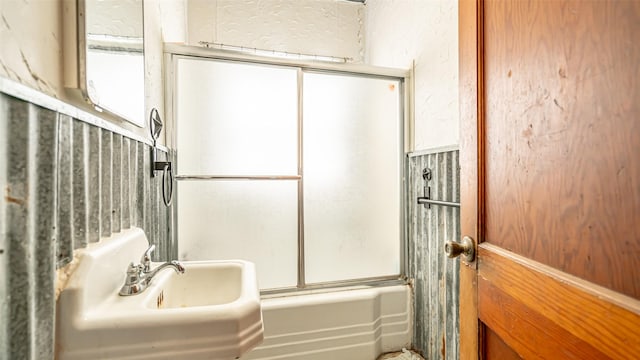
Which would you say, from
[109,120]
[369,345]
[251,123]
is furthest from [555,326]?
[251,123]

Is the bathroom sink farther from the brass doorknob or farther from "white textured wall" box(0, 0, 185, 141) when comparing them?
the brass doorknob

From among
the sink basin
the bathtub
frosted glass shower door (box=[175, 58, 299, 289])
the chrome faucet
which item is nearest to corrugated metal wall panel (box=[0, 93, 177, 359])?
the sink basin

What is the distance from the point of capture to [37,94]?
520 mm

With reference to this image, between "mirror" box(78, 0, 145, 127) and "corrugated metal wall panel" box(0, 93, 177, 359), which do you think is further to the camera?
"mirror" box(78, 0, 145, 127)

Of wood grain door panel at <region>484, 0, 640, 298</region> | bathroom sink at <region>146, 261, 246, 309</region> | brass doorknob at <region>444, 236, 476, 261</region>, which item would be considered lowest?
bathroom sink at <region>146, 261, 246, 309</region>

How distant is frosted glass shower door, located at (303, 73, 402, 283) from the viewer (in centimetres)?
184

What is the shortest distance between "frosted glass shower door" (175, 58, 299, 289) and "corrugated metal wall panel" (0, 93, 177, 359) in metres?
0.89

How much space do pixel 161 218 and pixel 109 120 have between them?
702 millimetres

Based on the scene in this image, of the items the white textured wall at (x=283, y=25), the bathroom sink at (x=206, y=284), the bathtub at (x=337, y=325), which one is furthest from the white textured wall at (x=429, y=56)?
the bathroom sink at (x=206, y=284)

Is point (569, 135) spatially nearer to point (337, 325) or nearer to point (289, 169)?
point (289, 169)

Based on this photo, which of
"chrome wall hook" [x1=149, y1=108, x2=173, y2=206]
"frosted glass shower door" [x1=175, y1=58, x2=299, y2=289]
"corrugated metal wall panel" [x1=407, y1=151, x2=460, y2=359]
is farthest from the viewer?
"frosted glass shower door" [x1=175, y1=58, x2=299, y2=289]

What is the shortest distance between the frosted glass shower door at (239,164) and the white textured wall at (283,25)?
1005 millimetres

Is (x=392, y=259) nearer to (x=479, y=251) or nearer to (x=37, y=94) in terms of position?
(x=479, y=251)

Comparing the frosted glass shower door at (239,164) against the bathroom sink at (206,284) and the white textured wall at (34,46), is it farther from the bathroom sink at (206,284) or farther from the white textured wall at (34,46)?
the white textured wall at (34,46)
